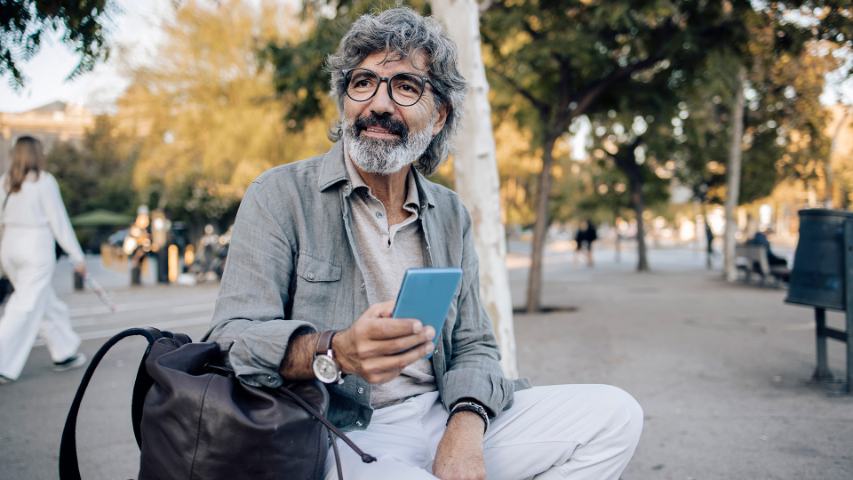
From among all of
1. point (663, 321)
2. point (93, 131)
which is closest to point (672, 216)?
point (663, 321)

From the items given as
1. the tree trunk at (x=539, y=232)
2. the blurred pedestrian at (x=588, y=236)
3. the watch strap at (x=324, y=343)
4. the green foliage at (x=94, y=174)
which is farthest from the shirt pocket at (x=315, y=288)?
the green foliage at (x=94, y=174)

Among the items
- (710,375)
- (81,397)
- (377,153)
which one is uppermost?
(377,153)

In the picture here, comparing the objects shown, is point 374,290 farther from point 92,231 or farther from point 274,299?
point 92,231

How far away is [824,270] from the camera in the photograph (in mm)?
5527

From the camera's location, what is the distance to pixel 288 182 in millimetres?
2141

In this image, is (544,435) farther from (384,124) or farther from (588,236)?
(588,236)

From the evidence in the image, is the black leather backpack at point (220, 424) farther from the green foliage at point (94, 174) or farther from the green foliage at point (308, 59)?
the green foliage at point (94, 174)

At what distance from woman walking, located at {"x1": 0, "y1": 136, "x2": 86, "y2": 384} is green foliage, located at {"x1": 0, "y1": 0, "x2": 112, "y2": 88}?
3.05m

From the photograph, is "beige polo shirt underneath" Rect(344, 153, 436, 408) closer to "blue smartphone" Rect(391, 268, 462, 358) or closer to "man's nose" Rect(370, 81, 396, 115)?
"man's nose" Rect(370, 81, 396, 115)

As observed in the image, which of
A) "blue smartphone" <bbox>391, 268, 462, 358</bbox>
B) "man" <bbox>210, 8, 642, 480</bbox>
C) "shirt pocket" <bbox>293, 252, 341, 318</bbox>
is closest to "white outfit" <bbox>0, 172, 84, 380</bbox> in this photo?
"man" <bbox>210, 8, 642, 480</bbox>

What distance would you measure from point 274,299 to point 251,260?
0.45 ft

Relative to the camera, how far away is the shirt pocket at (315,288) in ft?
6.63

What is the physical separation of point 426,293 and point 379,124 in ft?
3.14

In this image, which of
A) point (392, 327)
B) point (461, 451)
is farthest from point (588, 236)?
point (392, 327)
